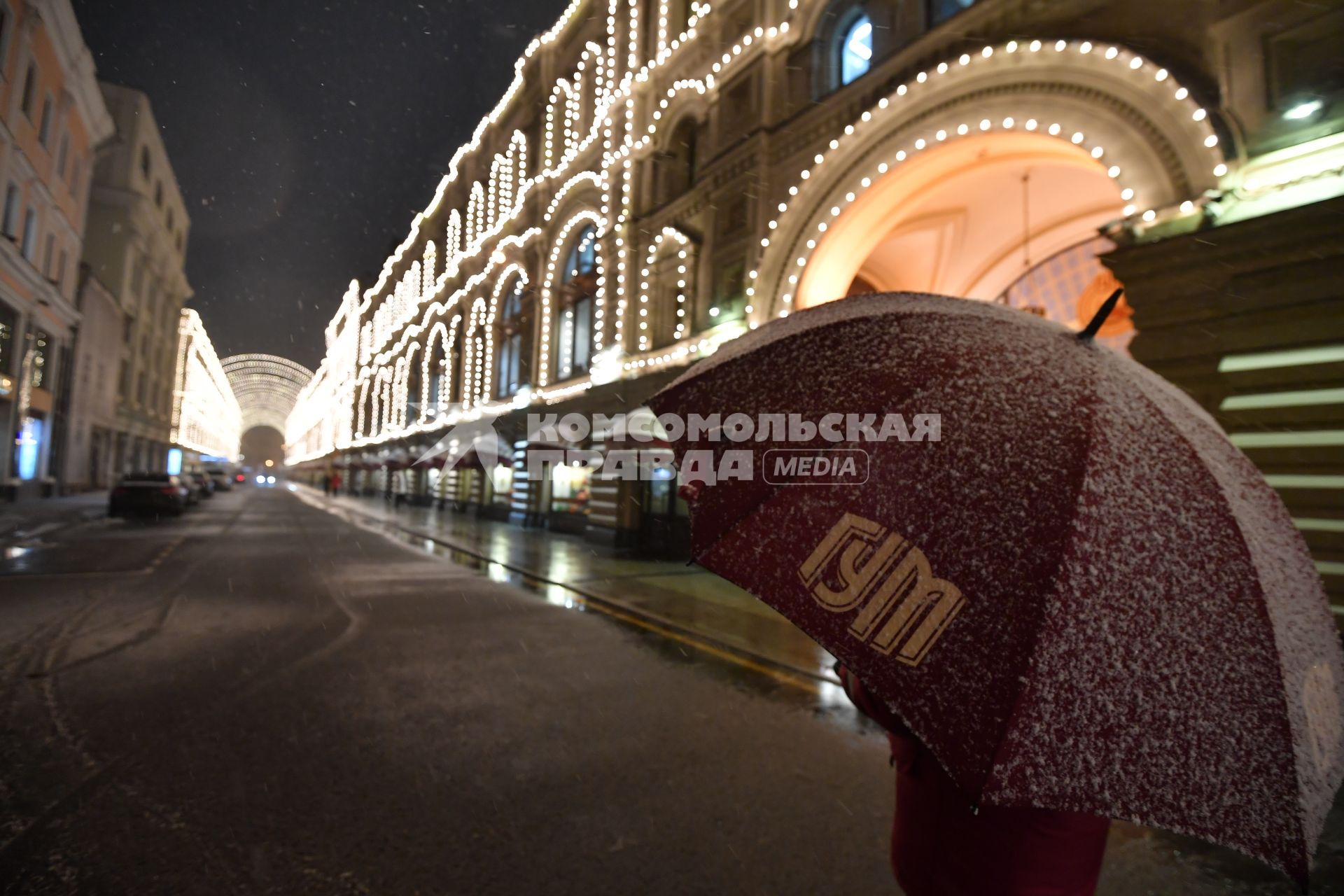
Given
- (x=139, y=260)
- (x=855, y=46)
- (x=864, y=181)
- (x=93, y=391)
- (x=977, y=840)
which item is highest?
(x=139, y=260)

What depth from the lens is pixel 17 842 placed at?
3.12m

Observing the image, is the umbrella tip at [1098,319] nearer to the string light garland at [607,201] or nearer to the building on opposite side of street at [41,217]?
the string light garland at [607,201]

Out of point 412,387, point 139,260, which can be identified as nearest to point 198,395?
point 139,260

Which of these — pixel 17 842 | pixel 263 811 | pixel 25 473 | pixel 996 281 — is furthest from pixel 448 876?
pixel 25 473

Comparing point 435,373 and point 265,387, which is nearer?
point 435,373

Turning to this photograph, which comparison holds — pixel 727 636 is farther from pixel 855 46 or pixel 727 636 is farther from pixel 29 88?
pixel 29 88

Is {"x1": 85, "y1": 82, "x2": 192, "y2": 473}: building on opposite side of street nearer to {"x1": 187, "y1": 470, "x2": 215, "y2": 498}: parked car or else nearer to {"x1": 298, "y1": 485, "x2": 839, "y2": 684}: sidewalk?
{"x1": 187, "y1": 470, "x2": 215, "y2": 498}: parked car

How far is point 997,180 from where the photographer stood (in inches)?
480

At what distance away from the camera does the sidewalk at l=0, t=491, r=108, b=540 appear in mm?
16117

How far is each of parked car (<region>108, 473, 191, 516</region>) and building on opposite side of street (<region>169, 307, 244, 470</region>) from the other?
25.7m

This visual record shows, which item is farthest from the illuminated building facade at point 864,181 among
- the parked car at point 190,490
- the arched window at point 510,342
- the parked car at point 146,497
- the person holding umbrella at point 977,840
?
the parked car at point 190,490

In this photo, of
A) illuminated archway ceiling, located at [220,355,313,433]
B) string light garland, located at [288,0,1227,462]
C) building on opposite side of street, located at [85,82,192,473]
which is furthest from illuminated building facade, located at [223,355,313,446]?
string light garland, located at [288,0,1227,462]

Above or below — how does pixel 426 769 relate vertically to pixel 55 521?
below

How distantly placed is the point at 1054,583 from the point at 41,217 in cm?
3561
